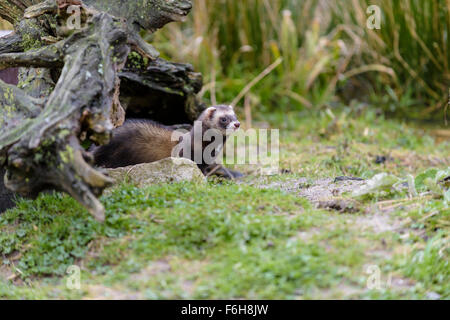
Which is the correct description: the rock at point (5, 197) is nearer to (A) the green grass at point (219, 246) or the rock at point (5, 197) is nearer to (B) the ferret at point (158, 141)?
(A) the green grass at point (219, 246)

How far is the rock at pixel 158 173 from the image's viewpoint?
13.9 ft

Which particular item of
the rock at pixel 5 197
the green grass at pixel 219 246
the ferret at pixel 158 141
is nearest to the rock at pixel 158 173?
the green grass at pixel 219 246

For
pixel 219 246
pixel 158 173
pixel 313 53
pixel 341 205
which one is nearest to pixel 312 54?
pixel 313 53

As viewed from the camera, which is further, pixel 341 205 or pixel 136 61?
pixel 136 61

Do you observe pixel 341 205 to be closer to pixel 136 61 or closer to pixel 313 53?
pixel 136 61

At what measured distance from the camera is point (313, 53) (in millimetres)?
8359

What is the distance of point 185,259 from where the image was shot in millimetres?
3051

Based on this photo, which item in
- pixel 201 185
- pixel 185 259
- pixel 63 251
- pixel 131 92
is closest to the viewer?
pixel 185 259

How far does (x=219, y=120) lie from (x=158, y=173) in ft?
4.79

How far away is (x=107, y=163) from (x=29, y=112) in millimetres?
1683

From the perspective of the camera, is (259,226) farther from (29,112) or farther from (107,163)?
(107,163)

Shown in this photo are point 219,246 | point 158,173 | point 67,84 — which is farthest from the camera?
point 158,173

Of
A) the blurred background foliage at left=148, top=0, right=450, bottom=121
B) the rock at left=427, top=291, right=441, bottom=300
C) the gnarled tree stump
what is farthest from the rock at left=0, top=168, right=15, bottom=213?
the blurred background foliage at left=148, top=0, right=450, bottom=121
